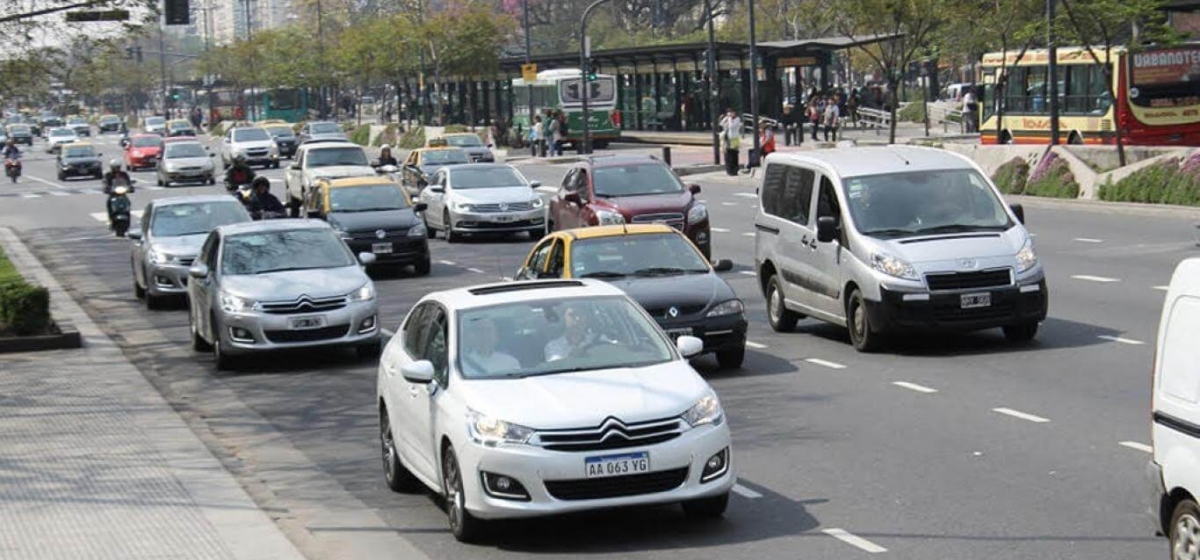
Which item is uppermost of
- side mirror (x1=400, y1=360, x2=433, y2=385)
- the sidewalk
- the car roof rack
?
the car roof rack

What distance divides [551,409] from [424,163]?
34.6 meters

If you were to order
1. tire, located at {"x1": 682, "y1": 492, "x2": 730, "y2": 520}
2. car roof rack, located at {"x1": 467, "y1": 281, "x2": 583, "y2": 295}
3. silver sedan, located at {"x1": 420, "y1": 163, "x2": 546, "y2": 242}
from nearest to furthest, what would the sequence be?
tire, located at {"x1": 682, "y1": 492, "x2": 730, "y2": 520} → car roof rack, located at {"x1": 467, "y1": 281, "x2": 583, "y2": 295} → silver sedan, located at {"x1": 420, "y1": 163, "x2": 546, "y2": 242}

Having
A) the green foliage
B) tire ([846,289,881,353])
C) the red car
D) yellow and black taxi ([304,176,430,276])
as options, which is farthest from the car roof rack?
the red car

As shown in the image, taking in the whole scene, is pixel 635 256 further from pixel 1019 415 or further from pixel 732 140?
pixel 732 140

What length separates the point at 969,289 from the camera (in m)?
17.9

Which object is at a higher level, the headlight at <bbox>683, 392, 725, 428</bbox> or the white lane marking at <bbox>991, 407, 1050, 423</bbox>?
the headlight at <bbox>683, 392, 725, 428</bbox>

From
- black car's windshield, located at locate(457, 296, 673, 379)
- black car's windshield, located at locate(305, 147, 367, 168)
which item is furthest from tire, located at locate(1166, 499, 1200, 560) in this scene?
black car's windshield, located at locate(305, 147, 367, 168)

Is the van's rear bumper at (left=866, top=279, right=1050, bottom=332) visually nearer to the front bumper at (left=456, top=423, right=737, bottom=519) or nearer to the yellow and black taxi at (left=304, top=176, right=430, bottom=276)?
the front bumper at (left=456, top=423, right=737, bottom=519)

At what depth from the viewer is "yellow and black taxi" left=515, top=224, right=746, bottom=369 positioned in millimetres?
17422

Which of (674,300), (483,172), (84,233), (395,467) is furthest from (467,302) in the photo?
(84,233)

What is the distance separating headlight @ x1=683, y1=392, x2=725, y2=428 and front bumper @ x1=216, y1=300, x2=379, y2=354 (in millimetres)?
9518

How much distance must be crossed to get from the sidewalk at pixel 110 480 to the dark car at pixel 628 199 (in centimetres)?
1062

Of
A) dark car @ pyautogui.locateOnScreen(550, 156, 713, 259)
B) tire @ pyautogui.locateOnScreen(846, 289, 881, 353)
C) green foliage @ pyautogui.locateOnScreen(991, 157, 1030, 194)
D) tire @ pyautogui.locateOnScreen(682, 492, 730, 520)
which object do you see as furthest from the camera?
green foliage @ pyautogui.locateOnScreen(991, 157, 1030, 194)

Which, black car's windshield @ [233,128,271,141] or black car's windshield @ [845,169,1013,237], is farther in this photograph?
black car's windshield @ [233,128,271,141]
